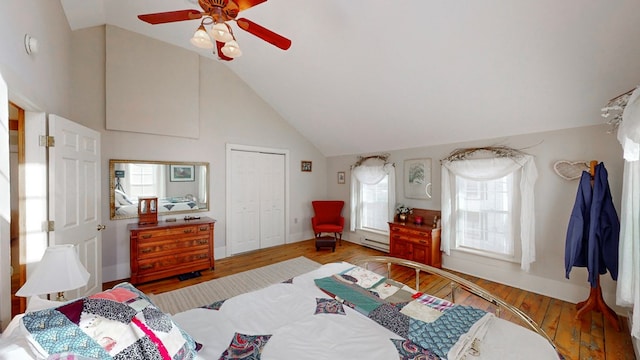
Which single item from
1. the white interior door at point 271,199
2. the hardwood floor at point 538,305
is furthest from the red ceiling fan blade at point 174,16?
the white interior door at point 271,199

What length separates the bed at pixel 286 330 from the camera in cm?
93

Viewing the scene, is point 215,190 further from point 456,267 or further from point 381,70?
point 456,267

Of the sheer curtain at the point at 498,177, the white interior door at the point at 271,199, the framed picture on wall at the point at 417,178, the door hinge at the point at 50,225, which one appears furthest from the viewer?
the white interior door at the point at 271,199

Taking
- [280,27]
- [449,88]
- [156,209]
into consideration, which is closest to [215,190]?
[156,209]

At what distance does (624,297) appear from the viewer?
6.50 ft

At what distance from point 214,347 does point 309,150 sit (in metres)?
4.79

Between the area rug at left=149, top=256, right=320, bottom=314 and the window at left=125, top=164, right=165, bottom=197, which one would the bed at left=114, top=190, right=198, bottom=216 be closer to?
the window at left=125, top=164, right=165, bottom=197

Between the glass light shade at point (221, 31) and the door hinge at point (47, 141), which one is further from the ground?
the glass light shade at point (221, 31)

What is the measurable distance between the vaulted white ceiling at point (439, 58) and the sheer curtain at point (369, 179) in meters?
0.73

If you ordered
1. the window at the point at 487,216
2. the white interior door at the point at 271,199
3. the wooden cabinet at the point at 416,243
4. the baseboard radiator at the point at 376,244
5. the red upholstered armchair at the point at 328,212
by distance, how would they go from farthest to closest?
1. the red upholstered armchair at the point at 328,212
2. the white interior door at the point at 271,199
3. the baseboard radiator at the point at 376,244
4. the wooden cabinet at the point at 416,243
5. the window at the point at 487,216

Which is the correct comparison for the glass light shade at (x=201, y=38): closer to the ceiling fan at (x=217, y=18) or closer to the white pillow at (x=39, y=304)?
the ceiling fan at (x=217, y=18)

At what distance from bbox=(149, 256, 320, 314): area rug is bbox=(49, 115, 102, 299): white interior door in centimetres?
85

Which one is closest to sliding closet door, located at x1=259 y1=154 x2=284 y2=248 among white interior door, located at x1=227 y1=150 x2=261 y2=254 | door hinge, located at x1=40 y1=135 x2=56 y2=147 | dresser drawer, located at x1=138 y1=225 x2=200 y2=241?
white interior door, located at x1=227 y1=150 x2=261 y2=254

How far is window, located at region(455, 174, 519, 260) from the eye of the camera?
336 cm
